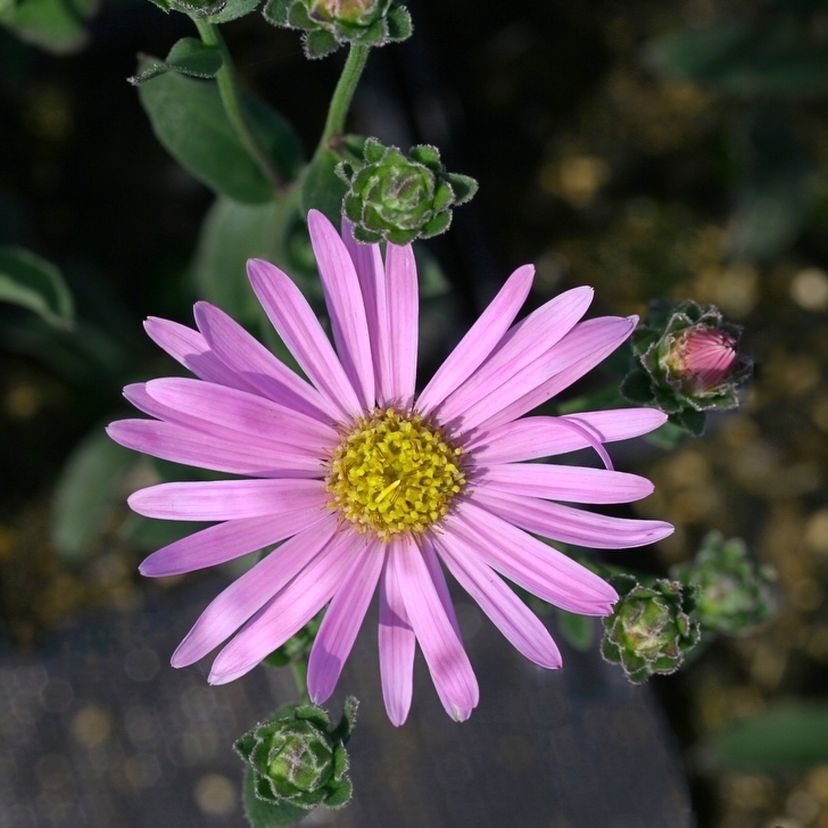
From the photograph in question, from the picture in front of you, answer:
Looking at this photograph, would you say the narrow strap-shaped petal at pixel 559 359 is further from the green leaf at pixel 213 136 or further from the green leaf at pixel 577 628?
the green leaf at pixel 213 136

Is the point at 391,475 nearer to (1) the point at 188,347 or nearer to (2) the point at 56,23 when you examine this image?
(1) the point at 188,347

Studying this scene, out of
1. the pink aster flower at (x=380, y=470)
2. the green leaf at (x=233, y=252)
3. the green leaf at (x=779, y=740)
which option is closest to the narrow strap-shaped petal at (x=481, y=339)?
the pink aster flower at (x=380, y=470)

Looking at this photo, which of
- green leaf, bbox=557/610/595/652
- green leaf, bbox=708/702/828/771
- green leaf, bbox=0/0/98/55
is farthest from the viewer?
green leaf, bbox=708/702/828/771

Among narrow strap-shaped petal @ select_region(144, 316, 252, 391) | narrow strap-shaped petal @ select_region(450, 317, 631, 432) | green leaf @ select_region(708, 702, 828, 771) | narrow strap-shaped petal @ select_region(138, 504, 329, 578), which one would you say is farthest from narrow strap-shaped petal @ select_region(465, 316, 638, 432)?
green leaf @ select_region(708, 702, 828, 771)

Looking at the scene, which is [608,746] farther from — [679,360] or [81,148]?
[81,148]

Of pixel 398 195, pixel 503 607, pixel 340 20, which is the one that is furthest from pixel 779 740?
pixel 340 20

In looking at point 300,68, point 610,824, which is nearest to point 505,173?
point 300,68

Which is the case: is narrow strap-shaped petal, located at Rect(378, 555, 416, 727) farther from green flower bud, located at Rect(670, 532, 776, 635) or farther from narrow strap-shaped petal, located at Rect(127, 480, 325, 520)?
green flower bud, located at Rect(670, 532, 776, 635)
